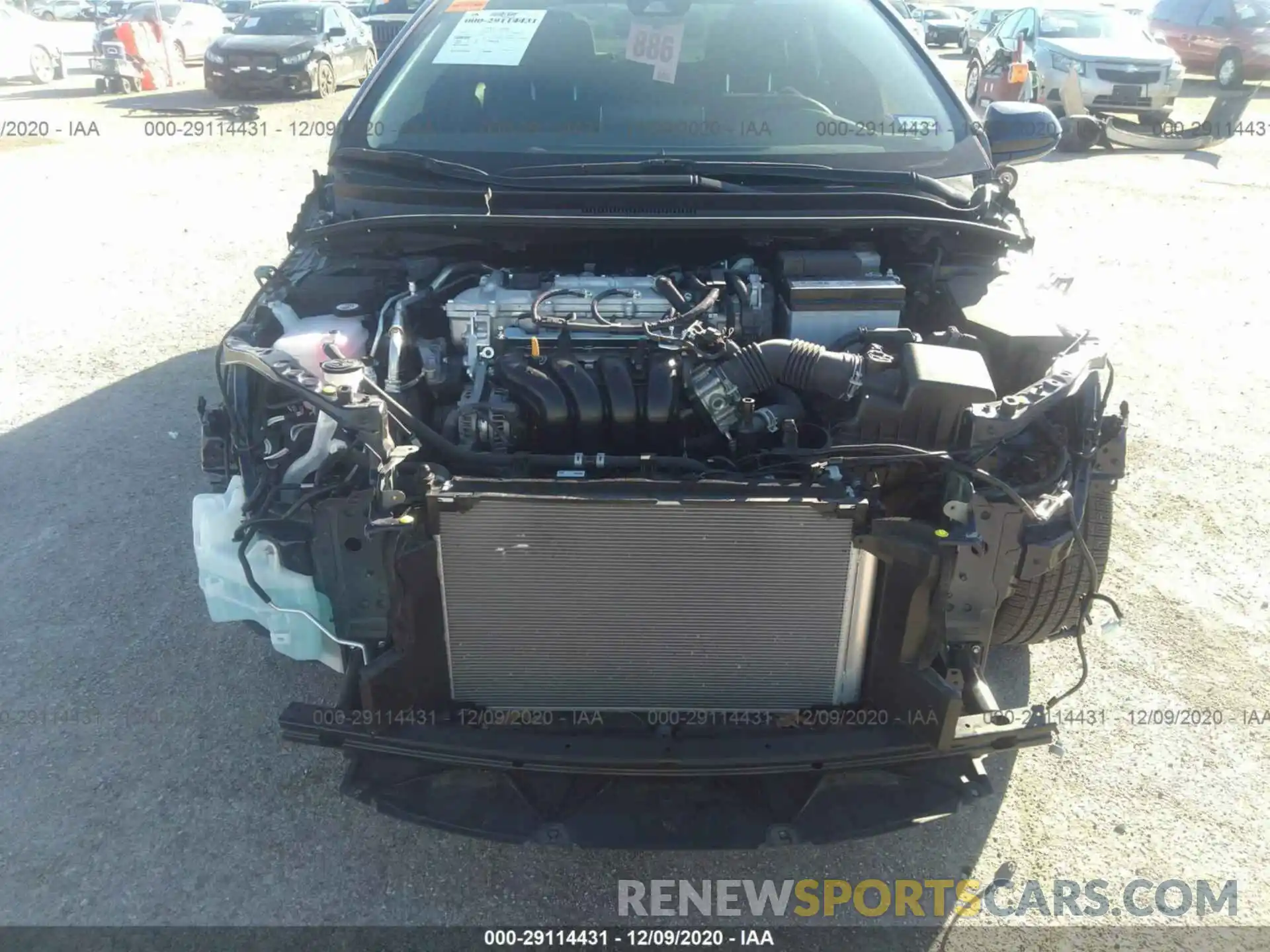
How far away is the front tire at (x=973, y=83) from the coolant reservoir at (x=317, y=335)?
11.0 m

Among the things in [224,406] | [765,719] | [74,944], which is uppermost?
[224,406]

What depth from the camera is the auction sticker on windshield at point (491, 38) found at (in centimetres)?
321

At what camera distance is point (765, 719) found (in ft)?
7.01

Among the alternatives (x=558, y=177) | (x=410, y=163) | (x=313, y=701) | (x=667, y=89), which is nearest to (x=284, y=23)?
(x=667, y=89)

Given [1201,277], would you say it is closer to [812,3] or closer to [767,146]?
[812,3]

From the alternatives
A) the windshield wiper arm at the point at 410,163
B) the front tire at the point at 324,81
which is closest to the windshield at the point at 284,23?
the front tire at the point at 324,81

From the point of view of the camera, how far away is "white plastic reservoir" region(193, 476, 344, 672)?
2035 mm

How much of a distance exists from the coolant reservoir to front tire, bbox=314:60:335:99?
12.8 m

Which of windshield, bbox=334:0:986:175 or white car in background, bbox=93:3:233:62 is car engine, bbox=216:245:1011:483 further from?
white car in background, bbox=93:3:233:62

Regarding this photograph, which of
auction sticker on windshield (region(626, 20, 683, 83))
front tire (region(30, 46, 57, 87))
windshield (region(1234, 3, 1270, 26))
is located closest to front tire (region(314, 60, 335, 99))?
front tire (region(30, 46, 57, 87))

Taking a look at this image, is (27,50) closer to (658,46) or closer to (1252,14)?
(658,46)

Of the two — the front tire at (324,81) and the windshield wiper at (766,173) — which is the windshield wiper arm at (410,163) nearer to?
the windshield wiper at (766,173)

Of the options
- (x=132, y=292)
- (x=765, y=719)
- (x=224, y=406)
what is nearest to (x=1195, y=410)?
(x=765, y=719)

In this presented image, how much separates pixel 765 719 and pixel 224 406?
4.92 ft
